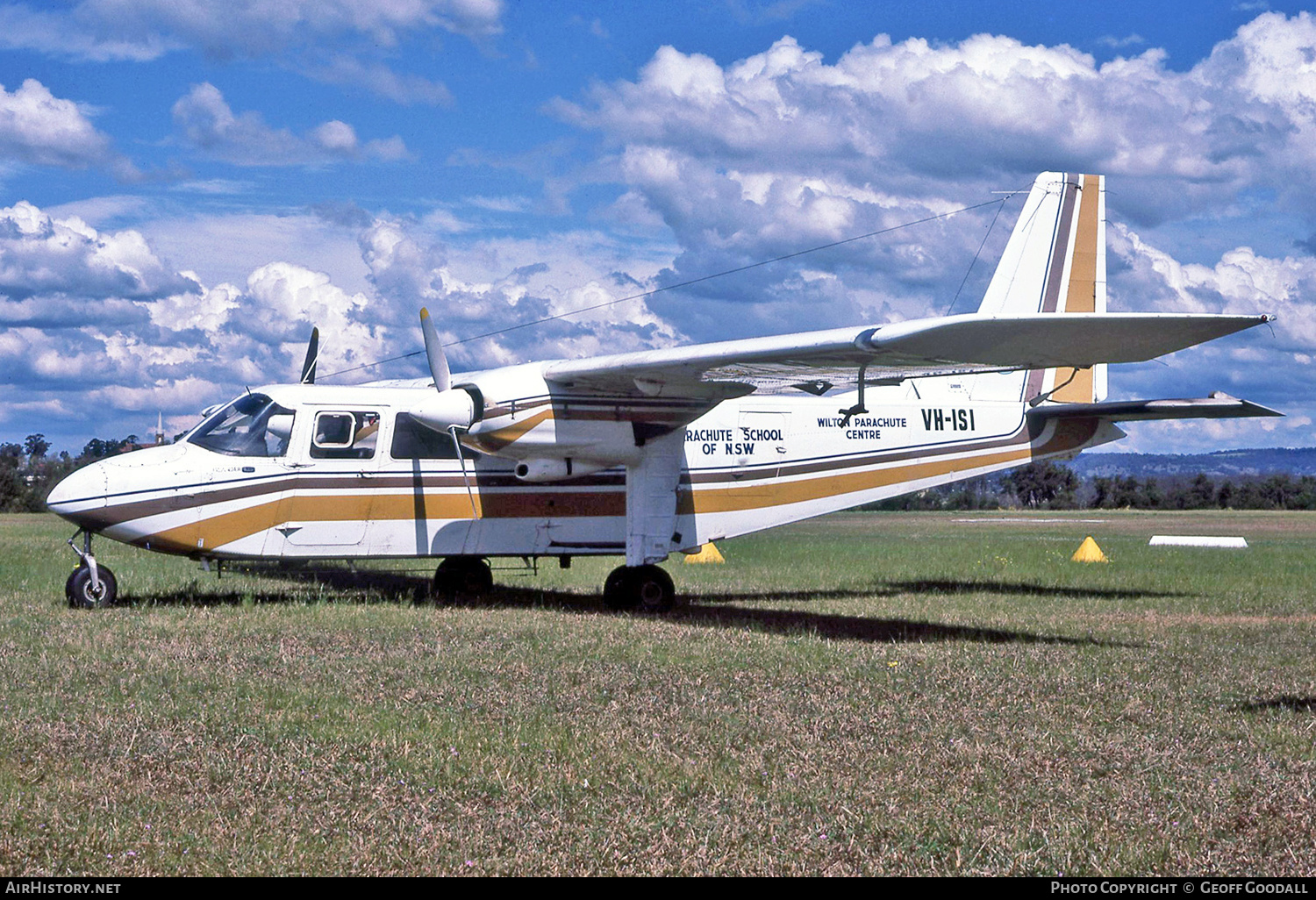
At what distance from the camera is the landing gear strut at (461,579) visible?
1727cm

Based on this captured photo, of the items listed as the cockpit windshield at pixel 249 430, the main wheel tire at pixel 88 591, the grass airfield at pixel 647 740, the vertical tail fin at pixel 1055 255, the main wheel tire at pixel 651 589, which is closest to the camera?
the grass airfield at pixel 647 740

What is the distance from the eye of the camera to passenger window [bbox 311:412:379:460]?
49.5ft

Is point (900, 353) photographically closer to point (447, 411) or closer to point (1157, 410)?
point (447, 411)

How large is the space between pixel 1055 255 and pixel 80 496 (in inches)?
516

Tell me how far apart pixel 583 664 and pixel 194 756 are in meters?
3.91

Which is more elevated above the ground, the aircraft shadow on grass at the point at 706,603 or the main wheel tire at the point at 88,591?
the main wheel tire at the point at 88,591

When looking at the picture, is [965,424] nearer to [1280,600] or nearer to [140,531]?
[1280,600]

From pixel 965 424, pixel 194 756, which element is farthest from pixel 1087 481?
pixel 194 756

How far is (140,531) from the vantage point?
1407 centimetres

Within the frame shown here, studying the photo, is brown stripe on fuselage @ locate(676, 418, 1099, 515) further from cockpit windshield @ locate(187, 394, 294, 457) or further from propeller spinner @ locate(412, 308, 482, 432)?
cockpit windshield @ locate(187, 394, 294, 457)

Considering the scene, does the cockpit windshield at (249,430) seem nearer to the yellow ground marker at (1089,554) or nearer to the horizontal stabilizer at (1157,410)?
the horizontal stabilizer at (1157,410)

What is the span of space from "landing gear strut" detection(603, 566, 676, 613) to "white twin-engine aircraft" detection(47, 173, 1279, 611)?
23 millimetres

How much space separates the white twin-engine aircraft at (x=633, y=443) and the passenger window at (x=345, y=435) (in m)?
0.02

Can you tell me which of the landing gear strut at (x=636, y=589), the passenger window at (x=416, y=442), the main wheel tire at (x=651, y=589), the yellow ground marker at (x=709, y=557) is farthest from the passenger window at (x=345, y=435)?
the yellow ground marker at (x=709, y=557)
